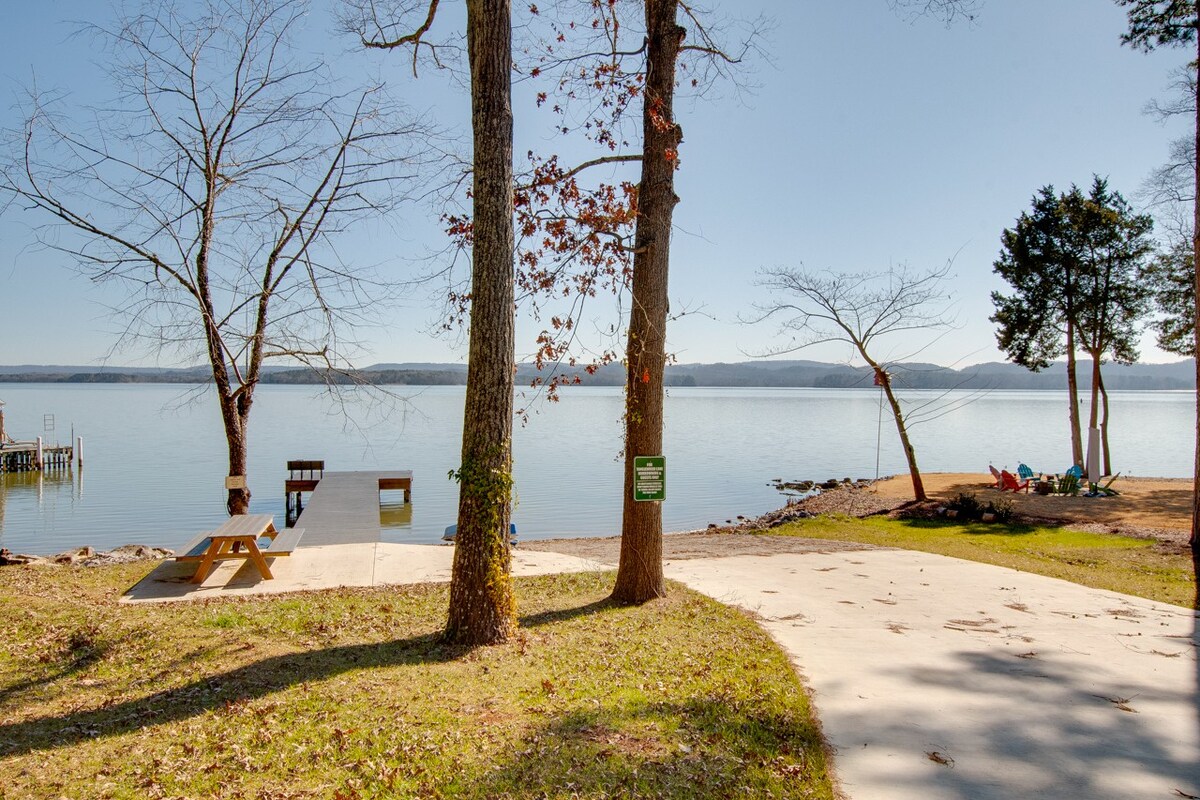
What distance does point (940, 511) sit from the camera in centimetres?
1697

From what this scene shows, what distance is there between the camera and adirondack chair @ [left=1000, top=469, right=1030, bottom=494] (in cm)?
2048

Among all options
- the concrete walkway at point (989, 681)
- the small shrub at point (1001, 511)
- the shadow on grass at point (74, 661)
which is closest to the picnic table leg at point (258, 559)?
the shadow on grass at point (74, 661)

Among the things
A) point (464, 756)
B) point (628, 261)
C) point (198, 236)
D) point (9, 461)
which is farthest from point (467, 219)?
point (9, 461)

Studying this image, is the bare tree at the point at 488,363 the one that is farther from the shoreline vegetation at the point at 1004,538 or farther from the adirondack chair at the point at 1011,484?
the adirondack chair at the point at 1011,484

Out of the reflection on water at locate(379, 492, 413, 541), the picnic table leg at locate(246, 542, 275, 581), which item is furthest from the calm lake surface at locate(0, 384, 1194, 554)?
the picnic table leg at locate(246, 542, 275, 581)

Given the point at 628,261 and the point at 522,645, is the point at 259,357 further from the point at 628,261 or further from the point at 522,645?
the point at 522,645

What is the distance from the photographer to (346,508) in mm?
17219

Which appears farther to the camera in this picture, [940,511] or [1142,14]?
[940,511]

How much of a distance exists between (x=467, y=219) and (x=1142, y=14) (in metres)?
14.3

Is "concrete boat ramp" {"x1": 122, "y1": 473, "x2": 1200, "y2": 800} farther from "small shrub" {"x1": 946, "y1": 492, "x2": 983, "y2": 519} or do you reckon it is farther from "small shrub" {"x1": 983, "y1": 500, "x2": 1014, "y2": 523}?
"small shrub" {"x1": 946, "y1": 492, "x2": 983, "y2": 519}

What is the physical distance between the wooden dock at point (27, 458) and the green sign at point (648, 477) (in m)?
36.3

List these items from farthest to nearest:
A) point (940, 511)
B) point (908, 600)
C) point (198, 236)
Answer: point (940, 511)
point (198, 236)
point (908, 600)

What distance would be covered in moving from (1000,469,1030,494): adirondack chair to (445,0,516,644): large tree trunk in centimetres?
1868

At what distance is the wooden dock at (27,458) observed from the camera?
112ft
